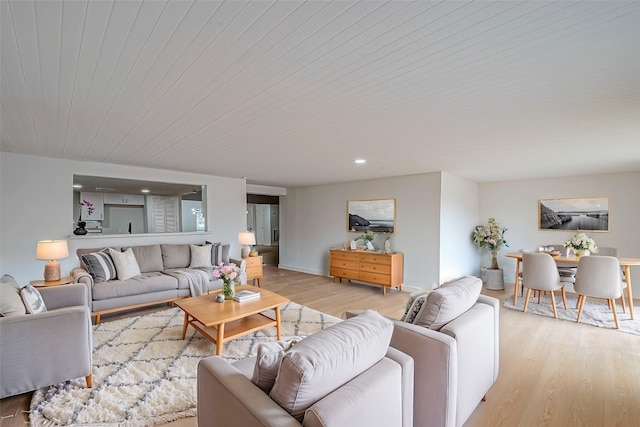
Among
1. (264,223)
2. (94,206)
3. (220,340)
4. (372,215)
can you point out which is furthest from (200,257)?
(264,223)

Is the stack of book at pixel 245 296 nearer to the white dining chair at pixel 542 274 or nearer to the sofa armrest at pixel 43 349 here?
the sofa armrest at pixel 43 349

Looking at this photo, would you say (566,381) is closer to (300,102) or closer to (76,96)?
(300,102)

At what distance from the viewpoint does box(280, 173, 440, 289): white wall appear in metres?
5.00

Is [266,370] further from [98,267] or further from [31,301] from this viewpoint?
[98,267]

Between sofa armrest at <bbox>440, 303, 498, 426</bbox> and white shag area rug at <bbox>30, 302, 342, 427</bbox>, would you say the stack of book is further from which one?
sofa armrest at <bbox>440, 303, 498, 426</bbox>

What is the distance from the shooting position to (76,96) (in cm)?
197

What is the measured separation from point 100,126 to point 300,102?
1973mm

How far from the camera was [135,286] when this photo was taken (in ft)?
12.3

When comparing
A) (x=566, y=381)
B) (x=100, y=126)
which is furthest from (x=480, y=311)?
(x=100, y=126)

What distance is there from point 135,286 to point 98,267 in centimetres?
52

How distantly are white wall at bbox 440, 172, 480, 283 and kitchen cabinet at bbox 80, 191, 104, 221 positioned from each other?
7.43 m

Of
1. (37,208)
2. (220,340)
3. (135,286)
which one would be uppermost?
(37,208)

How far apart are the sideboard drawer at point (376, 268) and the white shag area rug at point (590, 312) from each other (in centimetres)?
184

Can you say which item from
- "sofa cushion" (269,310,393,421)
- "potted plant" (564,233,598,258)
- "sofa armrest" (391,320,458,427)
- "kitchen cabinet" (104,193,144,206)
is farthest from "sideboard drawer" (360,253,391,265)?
"kitchen cabinet" (104,193,144,206)
